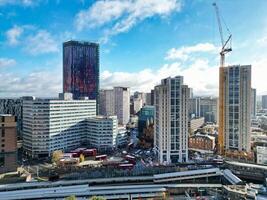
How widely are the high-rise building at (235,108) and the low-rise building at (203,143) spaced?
270 cm

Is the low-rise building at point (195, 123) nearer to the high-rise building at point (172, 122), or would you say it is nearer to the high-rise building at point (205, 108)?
the high-rise building at point (205, 108)

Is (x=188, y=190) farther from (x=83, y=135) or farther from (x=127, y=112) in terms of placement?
(x=127, y=112)

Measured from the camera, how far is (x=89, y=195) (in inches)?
845

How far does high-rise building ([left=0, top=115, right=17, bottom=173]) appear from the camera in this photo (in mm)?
28681

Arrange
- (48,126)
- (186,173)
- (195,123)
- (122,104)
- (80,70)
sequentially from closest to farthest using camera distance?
(186,173) → (48,126) → (195,123) → (122,104) → (80,70)

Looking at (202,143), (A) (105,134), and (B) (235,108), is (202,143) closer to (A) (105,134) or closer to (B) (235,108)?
(B) (235,108)

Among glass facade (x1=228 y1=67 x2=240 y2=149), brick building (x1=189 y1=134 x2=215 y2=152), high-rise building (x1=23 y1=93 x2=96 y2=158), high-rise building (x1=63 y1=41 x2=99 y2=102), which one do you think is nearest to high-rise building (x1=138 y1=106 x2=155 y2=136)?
brick building (x1=189 y1=134 x2=215 y2=152)

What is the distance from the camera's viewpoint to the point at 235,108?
127 feet

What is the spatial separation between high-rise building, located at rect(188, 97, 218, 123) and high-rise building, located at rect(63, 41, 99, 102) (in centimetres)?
3106

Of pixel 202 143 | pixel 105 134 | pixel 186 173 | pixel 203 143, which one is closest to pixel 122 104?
pixel 105 134

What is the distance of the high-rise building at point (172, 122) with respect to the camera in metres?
35.7

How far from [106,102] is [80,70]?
12.8 meters

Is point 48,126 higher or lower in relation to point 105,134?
higher

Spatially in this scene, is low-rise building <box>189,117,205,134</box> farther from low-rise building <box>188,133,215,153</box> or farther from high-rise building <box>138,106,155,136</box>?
low-rise building <box>188,133,215,153</box>
